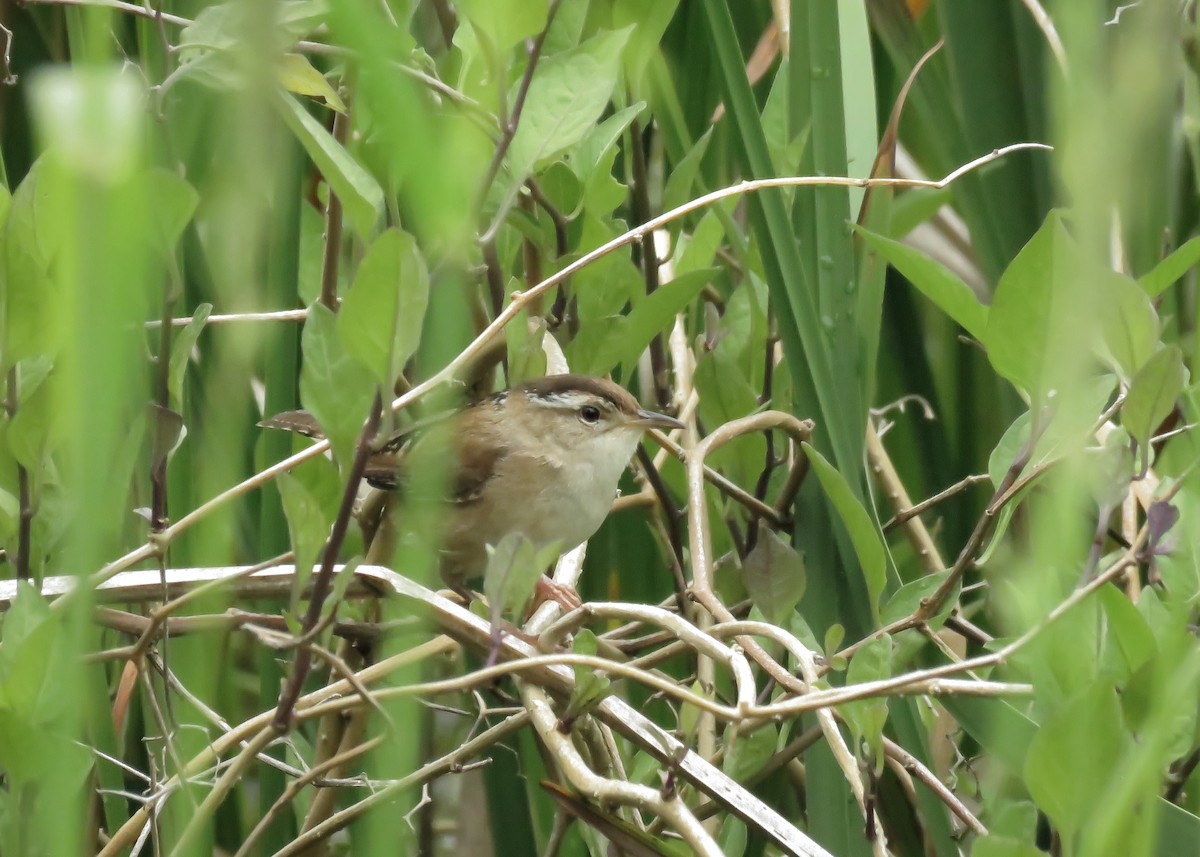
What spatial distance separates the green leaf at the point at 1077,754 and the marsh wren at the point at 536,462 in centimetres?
123

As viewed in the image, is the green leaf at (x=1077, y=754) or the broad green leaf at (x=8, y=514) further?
the broad green leaf at (x=8, y=514)

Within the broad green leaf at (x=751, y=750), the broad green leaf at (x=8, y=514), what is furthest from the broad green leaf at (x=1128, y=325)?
the broad green leaf at (x=8, y=514)

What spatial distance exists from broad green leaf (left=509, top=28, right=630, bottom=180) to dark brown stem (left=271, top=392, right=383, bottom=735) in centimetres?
63

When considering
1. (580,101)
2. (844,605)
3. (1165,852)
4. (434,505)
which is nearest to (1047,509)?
(434,505)

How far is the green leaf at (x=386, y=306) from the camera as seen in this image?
1.00 metres

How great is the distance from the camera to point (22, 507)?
151 centimetres

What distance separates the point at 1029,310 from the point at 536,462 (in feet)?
4.65

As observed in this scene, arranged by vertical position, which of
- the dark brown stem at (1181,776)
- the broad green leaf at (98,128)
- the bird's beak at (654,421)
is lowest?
the dark brown stem at (1181,776)

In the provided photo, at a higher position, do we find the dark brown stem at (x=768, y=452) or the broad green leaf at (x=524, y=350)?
the broad green leaf at (x=524, y=350)

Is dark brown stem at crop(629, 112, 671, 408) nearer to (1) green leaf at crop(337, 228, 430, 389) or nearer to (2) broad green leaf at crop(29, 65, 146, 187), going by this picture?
(1) green leaf at crop(337, 228, 430, 389)

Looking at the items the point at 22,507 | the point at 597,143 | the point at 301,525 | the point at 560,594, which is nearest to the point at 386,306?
the point at 301,525

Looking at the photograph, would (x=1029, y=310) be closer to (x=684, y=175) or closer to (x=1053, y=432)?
(x=1053, y=432)

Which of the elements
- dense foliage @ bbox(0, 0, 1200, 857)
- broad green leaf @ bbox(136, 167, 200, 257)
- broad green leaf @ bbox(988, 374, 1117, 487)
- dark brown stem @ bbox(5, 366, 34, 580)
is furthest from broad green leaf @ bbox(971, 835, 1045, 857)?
dark brown stem @ bbox(5, 366, 34, 580)

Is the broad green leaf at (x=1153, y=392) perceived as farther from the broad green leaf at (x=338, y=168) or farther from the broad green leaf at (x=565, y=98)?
the broad green leaf at (x=338, y=168)
